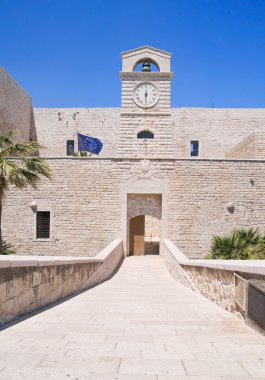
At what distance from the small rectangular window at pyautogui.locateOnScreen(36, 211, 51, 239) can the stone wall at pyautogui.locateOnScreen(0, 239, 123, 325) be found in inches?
381

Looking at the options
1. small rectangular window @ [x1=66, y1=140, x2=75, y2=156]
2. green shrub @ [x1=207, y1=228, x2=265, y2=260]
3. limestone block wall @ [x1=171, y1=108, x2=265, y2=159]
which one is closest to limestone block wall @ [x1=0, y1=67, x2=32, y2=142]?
small rectangular window @ [x1=66, y1=140, x2=75, y2=156]

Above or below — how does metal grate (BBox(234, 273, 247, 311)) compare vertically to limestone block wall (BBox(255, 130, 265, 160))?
below

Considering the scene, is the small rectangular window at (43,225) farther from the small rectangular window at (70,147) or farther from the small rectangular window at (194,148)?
the small rectangular window at (194,148)

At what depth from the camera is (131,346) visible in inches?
123

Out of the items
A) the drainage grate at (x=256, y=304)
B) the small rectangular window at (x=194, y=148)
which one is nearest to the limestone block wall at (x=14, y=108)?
the small rectangular window at (x=194, y=148)

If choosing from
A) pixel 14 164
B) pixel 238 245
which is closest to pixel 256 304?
pixel 14 164

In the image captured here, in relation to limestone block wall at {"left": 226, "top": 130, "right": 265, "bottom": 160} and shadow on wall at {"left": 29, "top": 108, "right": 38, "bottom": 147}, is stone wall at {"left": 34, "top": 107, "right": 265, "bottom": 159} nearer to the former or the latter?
shadow on wall at {"left": 29, "top": 108, "right": 38, "bottom": 147}

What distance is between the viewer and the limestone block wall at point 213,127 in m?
26.2

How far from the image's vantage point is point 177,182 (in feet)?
55.3

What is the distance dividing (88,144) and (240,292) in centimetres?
2034

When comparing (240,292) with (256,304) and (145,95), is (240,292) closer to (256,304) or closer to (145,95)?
(256,304)

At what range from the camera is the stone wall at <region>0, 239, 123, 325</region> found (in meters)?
4.00

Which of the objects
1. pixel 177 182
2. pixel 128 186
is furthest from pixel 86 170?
pixel 177 182

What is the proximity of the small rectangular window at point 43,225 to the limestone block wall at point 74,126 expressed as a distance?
10137 mm
